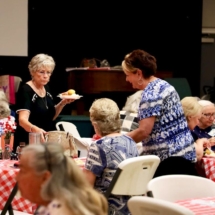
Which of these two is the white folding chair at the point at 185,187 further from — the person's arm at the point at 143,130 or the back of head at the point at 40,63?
the back of head at the point at 40,63

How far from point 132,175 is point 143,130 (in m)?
0.52

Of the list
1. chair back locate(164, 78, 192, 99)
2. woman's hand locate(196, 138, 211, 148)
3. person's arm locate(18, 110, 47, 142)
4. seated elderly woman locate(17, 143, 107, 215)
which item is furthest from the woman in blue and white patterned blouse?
chair back locate(164, 78, 192, 99)

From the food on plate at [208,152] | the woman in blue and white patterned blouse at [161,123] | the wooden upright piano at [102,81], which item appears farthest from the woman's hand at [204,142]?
the wooden upright piano at [102,81]

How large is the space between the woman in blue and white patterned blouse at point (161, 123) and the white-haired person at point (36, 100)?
4.25ft

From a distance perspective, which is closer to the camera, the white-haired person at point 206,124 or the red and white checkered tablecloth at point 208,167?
the red and white checkered tablecloth at point 208,167

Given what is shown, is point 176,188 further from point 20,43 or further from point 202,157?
point 20,43

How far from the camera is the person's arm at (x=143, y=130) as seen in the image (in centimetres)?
430

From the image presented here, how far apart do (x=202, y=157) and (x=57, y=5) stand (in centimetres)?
793

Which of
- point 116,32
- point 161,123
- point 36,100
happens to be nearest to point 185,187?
point 161,123

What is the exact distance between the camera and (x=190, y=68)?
12898mm

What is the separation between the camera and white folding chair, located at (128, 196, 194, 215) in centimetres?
269

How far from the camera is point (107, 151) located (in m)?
3.75

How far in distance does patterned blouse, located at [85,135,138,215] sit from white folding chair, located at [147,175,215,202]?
28 centimetres

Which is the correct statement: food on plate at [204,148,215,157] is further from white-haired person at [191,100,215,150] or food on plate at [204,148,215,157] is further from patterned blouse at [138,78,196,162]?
patterned blouse at [138,78,196,162]
